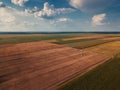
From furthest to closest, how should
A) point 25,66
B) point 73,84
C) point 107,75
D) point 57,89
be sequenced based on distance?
point 25,66 → point 107,75 → point 73,84 → point 57,89

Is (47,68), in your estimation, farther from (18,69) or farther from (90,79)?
(90,79)

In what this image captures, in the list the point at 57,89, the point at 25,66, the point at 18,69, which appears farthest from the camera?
the point at 25,66

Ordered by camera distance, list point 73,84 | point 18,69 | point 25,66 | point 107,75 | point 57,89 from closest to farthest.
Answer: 1. point 57,89
2. point 73,84
3. point 107,75
4. point 18,69
5. point 25,66

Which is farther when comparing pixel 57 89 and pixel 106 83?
pixel 106 83

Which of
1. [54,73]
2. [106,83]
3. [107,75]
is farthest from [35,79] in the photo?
[107,75]

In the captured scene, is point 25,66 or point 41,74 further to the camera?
point 25,66

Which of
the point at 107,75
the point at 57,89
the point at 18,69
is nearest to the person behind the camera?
the point at 57,89

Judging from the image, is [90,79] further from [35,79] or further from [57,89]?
[35,79]

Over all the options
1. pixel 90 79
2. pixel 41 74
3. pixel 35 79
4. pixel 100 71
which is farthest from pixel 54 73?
pixel 100 71
